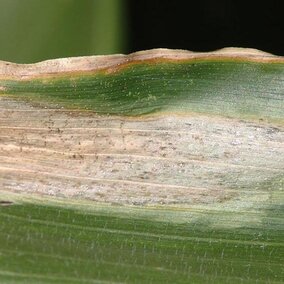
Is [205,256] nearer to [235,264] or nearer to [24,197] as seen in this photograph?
[235,264]

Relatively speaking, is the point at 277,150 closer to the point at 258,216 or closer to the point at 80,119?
the point at 258,216

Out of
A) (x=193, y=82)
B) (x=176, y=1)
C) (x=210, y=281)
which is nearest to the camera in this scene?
(x=210, y=281)

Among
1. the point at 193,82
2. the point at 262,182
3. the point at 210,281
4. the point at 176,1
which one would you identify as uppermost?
the point at 176,1

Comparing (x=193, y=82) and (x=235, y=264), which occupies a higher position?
(x=193, y=82)

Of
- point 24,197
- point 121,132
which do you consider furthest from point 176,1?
point 24,197

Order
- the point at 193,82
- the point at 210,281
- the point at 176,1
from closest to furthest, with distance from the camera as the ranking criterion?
the point at 210,281 < the point at 193,82 < the point at 176,1

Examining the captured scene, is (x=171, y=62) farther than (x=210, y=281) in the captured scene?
Yes
